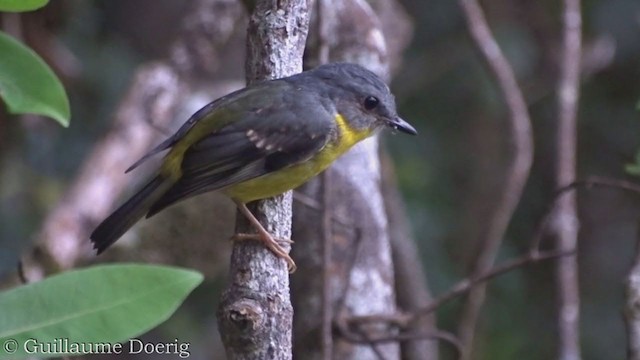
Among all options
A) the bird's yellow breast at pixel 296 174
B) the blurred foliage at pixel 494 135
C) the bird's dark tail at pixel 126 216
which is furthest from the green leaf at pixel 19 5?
the blurred foliage at pixel 494 135

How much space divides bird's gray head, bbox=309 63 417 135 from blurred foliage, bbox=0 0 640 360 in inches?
78.5

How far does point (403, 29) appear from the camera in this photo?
4984 mm

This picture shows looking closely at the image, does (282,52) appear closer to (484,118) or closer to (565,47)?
(565,47)

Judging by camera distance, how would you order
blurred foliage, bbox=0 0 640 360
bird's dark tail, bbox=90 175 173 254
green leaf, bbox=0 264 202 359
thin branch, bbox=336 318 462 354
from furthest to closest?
blurred foliage, bbox=0 0 640 360
thin branch, bbox=336 318 462 354
bird's dark tail, bbox=90 175 173 254
green leaf, bbox=0 264 202 359

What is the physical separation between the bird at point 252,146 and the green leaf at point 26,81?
32.7 inches

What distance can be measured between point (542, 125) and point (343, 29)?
221cm

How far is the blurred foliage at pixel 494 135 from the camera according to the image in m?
5.25

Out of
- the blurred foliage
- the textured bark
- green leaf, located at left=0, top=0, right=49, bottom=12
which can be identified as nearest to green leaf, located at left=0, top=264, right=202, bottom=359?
green leaf, located at left=0, top=0, right=49, bottom=12

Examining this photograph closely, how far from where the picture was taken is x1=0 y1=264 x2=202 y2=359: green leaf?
1941 millimetres

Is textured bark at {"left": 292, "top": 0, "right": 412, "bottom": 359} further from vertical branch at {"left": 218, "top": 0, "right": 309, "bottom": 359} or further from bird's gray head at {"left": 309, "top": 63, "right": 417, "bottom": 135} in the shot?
vertical branch at {"left": 218, "top": 0, "right": 309, "bottom": 359}

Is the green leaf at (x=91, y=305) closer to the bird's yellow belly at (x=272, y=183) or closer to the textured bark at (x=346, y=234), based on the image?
the bird's yellow belly at (x=272, y=183)

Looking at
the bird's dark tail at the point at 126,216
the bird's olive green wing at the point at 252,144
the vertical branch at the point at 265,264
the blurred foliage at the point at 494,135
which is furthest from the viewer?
the blurred foliage at the point at 494,135

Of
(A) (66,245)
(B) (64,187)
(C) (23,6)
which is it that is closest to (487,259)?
(A) (66,245)

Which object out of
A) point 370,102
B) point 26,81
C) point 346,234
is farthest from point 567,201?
point 26,81
